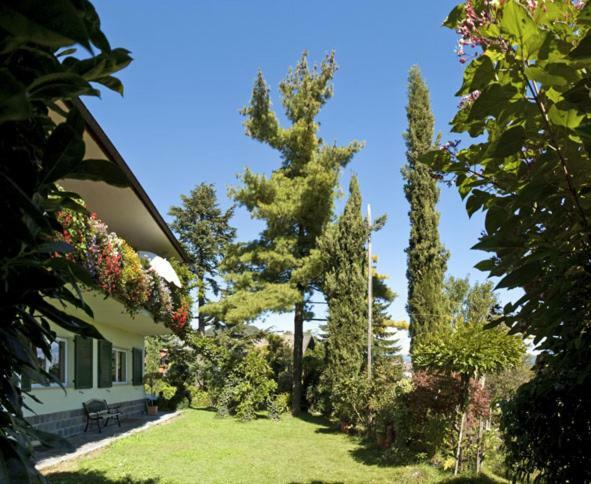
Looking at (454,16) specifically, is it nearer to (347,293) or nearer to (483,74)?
(483,74)

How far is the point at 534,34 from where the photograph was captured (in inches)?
54.3

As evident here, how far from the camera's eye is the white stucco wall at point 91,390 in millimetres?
10922

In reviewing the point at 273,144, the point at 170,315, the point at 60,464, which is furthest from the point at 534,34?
the point at 273,144

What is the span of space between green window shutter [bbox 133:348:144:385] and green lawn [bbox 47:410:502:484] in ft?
13.0

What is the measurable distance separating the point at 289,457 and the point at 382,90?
348 inches

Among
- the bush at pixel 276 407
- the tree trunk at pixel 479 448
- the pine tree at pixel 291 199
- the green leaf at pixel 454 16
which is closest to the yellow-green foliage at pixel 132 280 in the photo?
the tree trunk at pixel 479 448

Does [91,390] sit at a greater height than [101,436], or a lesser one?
greater

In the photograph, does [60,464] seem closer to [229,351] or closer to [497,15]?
[497,15]

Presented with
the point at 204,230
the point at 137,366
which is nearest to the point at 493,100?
the point at 137,366

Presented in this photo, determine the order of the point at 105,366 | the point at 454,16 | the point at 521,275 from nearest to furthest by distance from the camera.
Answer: the point at 521,275 < the point at 454,16 < the point at 105,366

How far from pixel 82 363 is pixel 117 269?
4.89 m

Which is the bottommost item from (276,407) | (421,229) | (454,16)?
(276,407)

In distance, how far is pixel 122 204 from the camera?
1194 cm

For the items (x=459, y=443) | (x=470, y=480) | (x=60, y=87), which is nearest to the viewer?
(x=60, y=87)
